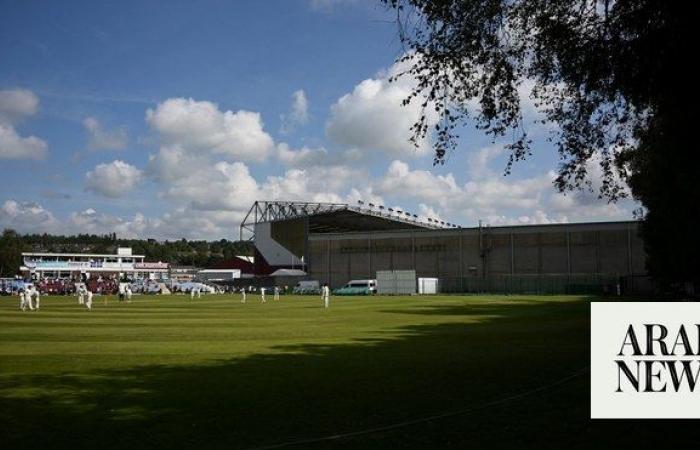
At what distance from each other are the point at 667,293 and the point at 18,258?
497 ft

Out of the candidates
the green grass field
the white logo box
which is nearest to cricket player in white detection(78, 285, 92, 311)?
the green grass field

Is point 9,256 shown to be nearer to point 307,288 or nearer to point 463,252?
point 307,288

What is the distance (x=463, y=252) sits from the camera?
106 metres

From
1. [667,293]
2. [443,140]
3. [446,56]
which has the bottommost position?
[667,293]

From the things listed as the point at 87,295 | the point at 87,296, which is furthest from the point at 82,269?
the point at 87,295

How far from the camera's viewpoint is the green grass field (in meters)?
9.69

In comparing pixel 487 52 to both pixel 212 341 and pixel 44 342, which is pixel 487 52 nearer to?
pixel 212 341

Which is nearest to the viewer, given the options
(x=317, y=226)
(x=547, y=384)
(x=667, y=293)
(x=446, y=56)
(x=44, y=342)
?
(x=446, y=56)

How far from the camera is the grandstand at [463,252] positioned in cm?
9138

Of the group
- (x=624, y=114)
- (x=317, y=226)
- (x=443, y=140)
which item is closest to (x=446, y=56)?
(x=443, y=140)

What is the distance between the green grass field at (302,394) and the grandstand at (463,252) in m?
72.2

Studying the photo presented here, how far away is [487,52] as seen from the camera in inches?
510

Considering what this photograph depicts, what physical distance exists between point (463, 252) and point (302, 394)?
95.3 meters

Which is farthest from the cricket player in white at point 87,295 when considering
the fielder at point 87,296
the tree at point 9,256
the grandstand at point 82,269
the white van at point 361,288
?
the tree at point 9,256
